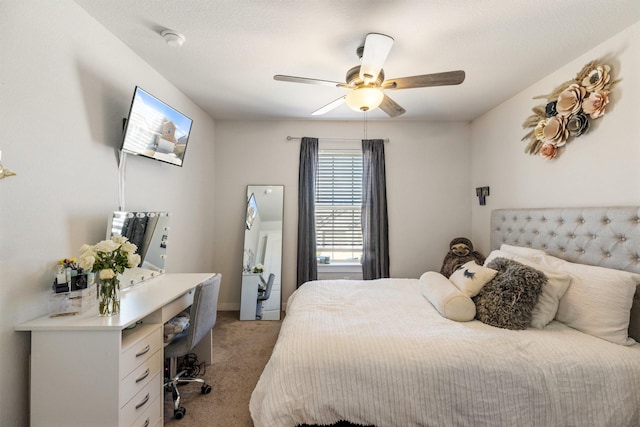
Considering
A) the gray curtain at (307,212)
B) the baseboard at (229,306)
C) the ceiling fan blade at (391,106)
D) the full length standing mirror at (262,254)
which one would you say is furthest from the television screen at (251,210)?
the ceiling fan blade at (391,106)

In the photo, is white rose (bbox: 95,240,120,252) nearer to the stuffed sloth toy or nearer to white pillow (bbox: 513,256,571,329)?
white pillow (bbox: 513,256,571,329)

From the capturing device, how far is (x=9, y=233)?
1283mm

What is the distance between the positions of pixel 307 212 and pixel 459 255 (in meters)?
1.91

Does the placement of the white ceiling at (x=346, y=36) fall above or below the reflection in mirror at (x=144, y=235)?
above

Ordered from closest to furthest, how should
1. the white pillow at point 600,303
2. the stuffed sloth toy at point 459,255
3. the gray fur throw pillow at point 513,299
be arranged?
the white pillow at point 600,303, the gray fur throw pillow at point 513,299, the stuffed sloth toy at point 459,255

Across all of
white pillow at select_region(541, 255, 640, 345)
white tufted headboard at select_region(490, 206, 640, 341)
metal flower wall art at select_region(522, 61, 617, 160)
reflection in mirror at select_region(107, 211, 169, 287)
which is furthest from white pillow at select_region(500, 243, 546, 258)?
reflection in mirror at select_region(107, 211, 169, 287)

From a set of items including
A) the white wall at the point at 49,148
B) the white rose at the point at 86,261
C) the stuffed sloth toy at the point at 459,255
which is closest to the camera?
the white wall at the point at 49,148

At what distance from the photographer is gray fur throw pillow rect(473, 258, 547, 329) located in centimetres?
166

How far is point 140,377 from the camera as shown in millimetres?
1486

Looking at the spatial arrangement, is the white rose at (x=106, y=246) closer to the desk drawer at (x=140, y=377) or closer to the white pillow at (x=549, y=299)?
the desk drawer at (x=140, y=377)

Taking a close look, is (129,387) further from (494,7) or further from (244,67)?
(494,7)

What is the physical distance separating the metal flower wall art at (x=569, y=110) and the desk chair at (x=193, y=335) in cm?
293

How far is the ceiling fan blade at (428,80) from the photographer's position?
68.4 inches

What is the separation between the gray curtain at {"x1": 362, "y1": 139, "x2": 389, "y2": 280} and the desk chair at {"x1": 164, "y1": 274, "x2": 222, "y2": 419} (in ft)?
6.74
